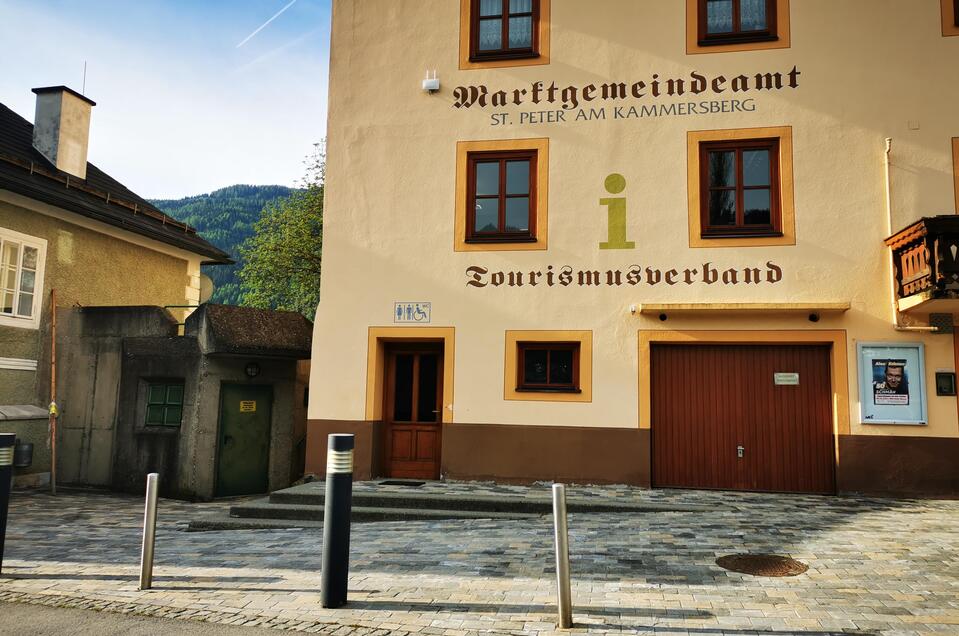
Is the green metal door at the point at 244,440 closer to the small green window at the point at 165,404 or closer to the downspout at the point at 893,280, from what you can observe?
the small green window at the point at 165,404

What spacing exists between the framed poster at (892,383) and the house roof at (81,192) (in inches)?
560

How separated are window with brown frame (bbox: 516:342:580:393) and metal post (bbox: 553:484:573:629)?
21.1ft

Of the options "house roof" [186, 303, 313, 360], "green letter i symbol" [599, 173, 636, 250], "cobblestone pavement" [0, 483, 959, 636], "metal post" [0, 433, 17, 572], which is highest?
"green letter i symbol" [599, 173, 636, 250]

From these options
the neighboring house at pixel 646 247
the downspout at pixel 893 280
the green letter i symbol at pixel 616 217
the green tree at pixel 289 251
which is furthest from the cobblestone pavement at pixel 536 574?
the green tree at pixel 289 251

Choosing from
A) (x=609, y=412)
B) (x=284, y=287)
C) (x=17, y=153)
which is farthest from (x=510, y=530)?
(x=284, y=287)

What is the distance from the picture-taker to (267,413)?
45.2 feet

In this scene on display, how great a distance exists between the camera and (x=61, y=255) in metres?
14.2

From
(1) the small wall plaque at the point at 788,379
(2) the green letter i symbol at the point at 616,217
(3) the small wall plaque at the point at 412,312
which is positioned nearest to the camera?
(1) the small wall plaque at the point at 788,379

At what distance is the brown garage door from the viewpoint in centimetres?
1085

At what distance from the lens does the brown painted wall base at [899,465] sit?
404 inches

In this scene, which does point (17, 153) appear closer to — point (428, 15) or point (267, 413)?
point (267, 413)

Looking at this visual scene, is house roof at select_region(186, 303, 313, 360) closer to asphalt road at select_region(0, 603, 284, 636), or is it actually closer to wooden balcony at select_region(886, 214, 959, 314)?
asphalt road at select_region(0, 603, 284, 636)

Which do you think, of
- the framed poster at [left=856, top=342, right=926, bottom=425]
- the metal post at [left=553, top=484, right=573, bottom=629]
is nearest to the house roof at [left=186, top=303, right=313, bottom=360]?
the metal post at [left=553, top=484, right=573, bottom=629]

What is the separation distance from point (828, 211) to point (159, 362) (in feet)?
38.5
